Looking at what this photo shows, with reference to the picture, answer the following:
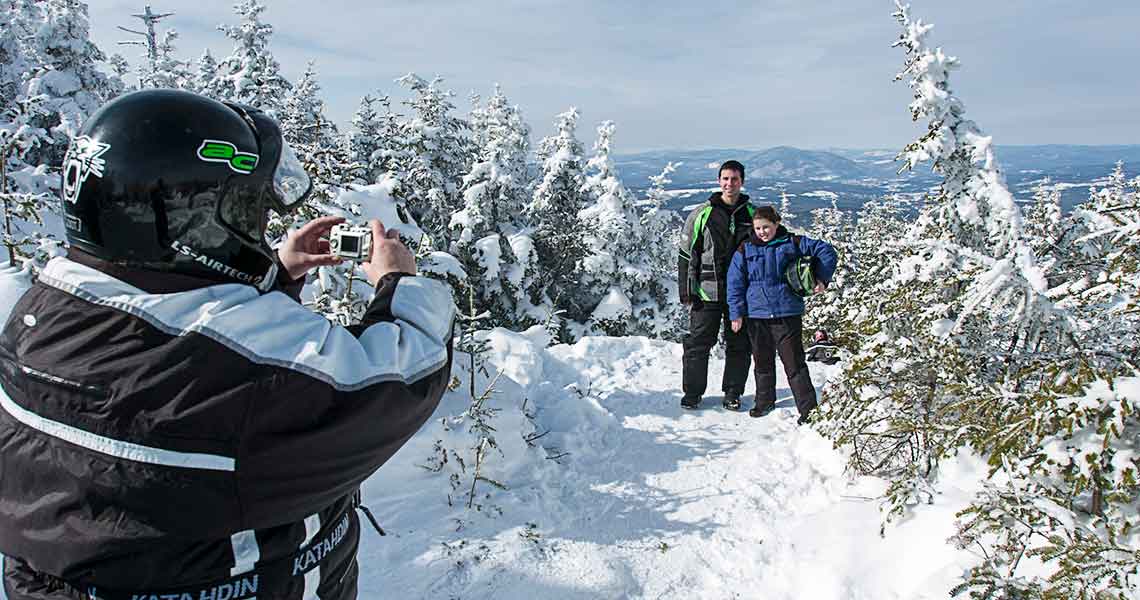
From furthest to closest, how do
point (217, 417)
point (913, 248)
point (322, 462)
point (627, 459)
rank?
1. point (627, 459)
2. point (913, 248)
3. point (322, 462)
4. point (217, 417)

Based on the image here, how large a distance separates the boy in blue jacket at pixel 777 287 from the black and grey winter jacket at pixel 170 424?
5.34 m

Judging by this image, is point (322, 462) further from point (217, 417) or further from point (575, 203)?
point (575, 203)

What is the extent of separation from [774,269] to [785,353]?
32.1 inches

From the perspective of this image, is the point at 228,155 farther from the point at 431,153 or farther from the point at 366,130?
the point at 366,130

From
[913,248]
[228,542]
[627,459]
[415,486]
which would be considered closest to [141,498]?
[228,542]

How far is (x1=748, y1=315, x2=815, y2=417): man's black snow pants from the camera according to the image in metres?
6.36

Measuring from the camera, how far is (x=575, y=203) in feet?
75.4

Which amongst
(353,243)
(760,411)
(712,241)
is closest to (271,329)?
(353,243)

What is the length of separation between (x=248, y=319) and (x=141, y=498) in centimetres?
41

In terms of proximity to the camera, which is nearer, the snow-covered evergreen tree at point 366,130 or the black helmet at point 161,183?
the black helmet at point 161,183

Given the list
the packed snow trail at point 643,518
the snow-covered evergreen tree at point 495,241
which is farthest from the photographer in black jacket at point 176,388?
the snow-covered evergreen tree at point 495,241

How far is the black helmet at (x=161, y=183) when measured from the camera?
146 cm

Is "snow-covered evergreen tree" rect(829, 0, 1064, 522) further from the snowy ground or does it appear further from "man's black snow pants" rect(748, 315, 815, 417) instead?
"man's black snow pants" rect(748, 315, 815, 417)

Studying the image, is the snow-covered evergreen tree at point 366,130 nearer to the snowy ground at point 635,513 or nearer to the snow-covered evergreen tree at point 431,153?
the snow-covered evergreen tree at point 431,153
